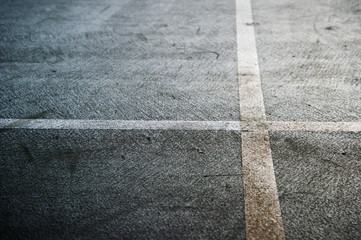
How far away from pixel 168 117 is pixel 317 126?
128 centimetres

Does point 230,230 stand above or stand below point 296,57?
below

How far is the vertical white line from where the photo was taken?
1.90 metres

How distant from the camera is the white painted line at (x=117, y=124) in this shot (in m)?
2.68

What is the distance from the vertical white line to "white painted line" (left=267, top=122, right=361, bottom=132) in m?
0.15

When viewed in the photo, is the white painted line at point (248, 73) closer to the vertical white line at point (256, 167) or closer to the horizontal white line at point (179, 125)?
the vertical white line at point (256, 167)

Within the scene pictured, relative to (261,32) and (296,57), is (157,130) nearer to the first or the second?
(296,57)

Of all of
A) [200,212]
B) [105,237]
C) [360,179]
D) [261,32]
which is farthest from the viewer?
[261,32]

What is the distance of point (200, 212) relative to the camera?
1985 mm

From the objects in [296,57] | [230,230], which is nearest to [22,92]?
[230,230]

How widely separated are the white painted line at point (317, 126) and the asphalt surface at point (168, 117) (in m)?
0.07

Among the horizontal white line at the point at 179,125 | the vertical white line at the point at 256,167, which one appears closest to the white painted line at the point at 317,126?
the horizontal white line at the point at 179,125

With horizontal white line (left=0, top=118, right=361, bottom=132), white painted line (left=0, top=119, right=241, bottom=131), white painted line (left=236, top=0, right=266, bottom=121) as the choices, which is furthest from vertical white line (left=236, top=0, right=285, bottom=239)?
white painted line (left=0, top=119, right=241, bottom=131)

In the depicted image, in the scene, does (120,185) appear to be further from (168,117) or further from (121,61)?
(121,61)

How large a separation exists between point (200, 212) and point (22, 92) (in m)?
2.35
